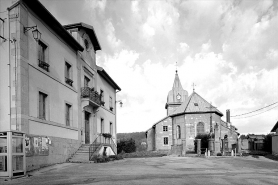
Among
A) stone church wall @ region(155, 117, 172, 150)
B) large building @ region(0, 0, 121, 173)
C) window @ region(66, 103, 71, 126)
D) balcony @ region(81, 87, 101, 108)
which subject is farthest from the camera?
stone church wall @ region(155, 117, 172, 150)

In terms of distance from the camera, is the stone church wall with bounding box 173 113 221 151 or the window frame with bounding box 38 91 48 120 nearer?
the window frame with bounding box 38 91 48 120

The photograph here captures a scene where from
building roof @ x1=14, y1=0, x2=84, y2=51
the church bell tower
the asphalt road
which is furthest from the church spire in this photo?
the asphalt road

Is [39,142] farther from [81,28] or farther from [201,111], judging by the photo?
[201,111]

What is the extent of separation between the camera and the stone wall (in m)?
13.7

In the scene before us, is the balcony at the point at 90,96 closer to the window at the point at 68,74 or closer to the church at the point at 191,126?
the window at the point at 68,74

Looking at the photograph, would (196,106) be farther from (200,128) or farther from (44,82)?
(44,82)

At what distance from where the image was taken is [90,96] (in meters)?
21.9

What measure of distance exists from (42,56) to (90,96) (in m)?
6.45

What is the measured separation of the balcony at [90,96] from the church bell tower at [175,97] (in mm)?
42160

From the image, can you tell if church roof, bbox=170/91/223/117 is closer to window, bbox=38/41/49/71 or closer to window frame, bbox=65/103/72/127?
window frame, bbox=65/103/72/127

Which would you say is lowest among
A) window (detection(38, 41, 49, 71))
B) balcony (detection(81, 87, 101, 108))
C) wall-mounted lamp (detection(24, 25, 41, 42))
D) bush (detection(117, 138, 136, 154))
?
bush (detection(117, 138, 136, 154))

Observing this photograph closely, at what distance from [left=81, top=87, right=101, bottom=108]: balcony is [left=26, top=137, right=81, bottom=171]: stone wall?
3409 mm

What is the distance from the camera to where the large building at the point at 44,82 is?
43.5 feet

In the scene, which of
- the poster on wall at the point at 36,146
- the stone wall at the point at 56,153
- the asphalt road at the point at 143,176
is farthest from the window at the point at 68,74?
the asphalt road at the point at 143,176
